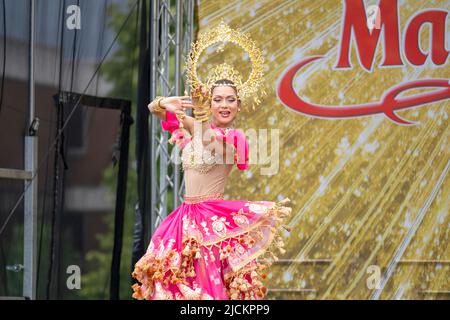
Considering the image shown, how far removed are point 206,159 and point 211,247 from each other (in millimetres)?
405

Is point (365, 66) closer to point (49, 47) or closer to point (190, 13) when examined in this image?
point (190, 13)

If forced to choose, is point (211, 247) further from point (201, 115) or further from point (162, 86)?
point (162, 86)

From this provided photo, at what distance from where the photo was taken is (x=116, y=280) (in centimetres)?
581

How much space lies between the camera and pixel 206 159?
423cm

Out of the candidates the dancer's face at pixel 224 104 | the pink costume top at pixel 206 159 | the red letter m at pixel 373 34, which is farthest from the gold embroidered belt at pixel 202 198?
the red letter m at pixel 373 34

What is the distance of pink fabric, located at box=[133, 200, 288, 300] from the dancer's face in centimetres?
38

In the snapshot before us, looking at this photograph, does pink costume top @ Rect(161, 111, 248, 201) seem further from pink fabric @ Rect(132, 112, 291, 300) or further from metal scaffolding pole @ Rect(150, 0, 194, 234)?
metal scaffolding pole @ Rect(150, 0, 194, 234)

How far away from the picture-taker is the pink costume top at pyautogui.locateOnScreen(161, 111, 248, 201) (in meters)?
4.23

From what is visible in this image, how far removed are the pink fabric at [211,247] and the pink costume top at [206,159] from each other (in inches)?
3.1

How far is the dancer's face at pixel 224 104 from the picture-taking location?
427 cm

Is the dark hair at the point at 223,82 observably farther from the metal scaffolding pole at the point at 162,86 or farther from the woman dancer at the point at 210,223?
the metal scaffolding pole at the point at 162,86

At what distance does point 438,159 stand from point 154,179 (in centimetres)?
209

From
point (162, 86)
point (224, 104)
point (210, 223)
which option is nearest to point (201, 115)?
point (224, 104)
